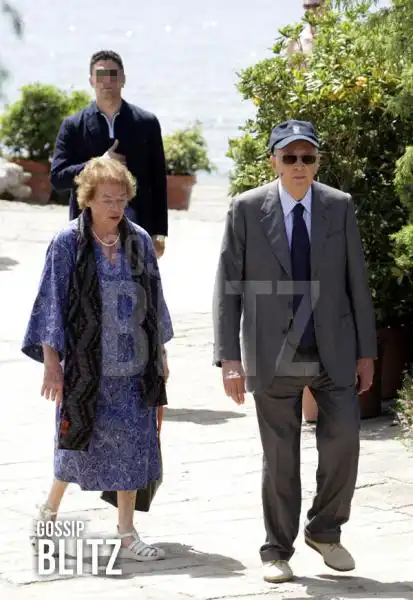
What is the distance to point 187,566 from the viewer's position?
693 cm

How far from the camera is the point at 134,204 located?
966 centimetres

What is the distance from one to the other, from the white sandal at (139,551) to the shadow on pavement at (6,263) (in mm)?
8233

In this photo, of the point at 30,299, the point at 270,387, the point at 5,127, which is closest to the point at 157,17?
the point at 5,127

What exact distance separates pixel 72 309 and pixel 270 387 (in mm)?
950

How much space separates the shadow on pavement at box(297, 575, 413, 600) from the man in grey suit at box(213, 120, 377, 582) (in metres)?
0.10

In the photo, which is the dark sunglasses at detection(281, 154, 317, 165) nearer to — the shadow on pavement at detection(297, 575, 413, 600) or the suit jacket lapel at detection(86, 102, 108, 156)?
the shadow on pavement at detection(297, 575, 413, 600)

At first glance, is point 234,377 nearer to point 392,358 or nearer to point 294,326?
point 294,326

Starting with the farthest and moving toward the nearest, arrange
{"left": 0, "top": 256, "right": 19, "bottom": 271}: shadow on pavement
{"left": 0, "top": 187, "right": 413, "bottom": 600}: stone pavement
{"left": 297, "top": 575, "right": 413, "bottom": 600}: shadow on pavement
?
{"left": 0, "top": 256, "right": 19, "bottom": 271}: shadow on pavement → {"left": 0, "top": 187, "right": 413, "bottom": 600}: stone pavement → {"left": 297, "top": 575, "right": 413, "bottom": 600}: shadow on pavement

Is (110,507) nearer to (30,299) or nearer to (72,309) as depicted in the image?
(72,309)

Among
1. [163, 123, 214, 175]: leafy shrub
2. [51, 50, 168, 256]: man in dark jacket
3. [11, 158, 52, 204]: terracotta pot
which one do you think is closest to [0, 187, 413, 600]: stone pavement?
[51, 50, 168, 256]: man in dark jacket

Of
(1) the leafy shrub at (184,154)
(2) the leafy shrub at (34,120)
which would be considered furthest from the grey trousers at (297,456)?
(2) the leafy shrub at (34,120)

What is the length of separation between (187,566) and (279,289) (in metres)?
1.25

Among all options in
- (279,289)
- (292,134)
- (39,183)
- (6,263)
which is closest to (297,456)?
(279,289)

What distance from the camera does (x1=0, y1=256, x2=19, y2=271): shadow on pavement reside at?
15.2m
